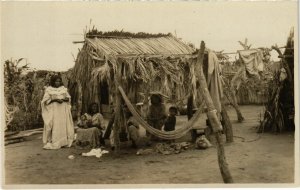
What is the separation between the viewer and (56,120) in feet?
27.6

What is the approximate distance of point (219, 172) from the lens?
761 centimetres

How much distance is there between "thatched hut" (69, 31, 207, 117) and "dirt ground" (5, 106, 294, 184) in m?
1.08

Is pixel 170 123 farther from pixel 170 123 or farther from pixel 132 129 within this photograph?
pixel 132 129

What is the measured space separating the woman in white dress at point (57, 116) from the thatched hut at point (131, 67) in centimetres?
33

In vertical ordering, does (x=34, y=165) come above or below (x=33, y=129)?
below

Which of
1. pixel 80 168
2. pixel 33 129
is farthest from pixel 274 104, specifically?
pixel 33 129

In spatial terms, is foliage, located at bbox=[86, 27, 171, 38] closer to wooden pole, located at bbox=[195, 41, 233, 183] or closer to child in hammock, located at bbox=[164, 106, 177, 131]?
child in hammock, located at bbox=[164, 106, 177, 131]

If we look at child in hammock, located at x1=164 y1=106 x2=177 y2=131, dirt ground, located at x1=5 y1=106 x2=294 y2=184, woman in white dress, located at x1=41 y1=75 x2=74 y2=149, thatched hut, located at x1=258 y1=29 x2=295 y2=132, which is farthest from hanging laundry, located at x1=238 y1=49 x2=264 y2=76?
woman in white dress, located at x1=41 y1=75 x2=74 y2=149

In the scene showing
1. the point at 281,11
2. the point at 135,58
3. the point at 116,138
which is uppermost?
the point at 281,11

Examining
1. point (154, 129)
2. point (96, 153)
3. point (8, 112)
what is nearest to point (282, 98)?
point (154, 129)

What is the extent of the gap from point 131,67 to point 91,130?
50.3 inches

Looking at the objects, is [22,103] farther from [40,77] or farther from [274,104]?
[274,104]

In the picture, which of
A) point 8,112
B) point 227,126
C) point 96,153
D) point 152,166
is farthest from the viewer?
point 227,126

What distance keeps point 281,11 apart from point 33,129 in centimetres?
449
